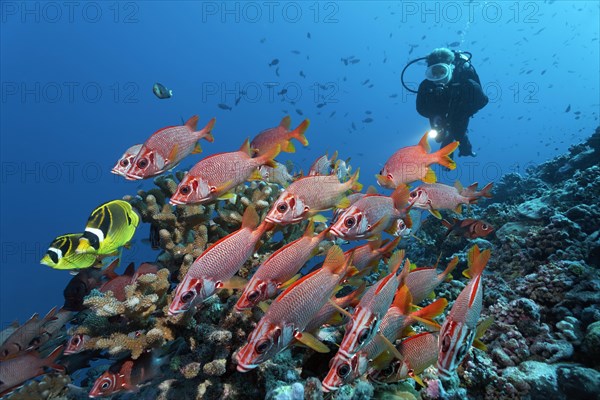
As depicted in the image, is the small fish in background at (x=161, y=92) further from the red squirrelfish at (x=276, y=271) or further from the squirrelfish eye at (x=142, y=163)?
the red squirrelfish at (x=276, y=271)

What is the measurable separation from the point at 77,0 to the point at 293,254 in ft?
315

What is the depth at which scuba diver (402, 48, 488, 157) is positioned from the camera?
1041 cm

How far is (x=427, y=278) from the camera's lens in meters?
2.97

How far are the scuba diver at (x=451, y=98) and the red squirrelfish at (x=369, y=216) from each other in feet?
26.7

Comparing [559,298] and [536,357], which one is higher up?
[559,298]

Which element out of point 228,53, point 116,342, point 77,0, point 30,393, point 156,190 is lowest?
point 30,393

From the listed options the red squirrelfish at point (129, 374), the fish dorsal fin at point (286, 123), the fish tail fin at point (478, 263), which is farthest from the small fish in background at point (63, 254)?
the fish tail fin at point (478, 263)

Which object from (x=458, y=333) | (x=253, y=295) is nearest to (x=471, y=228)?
(x=458, y=333)

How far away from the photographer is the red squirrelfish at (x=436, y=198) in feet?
14.0

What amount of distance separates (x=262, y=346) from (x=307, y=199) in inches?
50.5

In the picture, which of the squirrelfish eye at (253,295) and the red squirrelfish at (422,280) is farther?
the red squirrelfish at (422,280)

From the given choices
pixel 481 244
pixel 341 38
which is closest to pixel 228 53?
pixel 341 38

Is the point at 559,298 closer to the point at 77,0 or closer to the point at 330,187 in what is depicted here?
the point at 330,187

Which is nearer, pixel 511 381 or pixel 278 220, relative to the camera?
pixel 278 220
